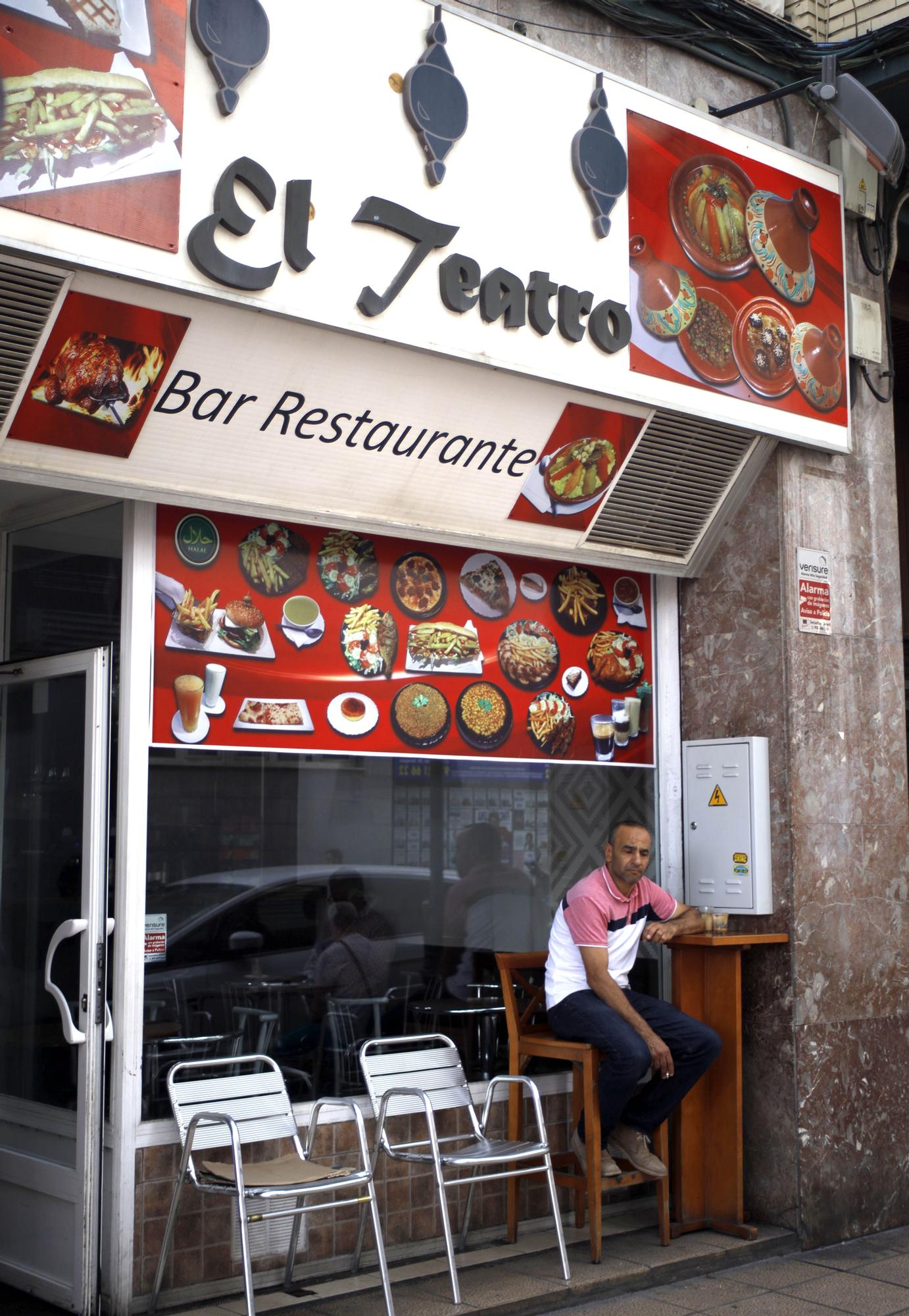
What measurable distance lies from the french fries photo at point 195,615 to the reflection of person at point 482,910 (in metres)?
1.38

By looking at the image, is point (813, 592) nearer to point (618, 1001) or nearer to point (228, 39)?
point (618, 1001)

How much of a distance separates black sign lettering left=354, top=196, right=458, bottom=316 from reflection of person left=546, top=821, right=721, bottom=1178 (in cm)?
219

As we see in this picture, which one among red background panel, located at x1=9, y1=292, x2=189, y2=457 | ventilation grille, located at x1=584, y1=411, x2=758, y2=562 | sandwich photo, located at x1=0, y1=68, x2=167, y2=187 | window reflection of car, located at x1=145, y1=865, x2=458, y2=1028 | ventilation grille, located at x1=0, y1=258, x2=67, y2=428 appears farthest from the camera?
ventilation grille, located at x1=584, y1=411, x2=758, y2=562

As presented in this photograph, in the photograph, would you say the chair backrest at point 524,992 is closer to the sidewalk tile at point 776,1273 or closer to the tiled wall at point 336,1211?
the tiled wall at point 336,1211

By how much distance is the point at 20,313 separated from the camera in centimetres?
390

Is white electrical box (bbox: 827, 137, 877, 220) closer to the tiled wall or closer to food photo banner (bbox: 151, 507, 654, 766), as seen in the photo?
food photo banner (bbox: 151, 507, 654, 766)

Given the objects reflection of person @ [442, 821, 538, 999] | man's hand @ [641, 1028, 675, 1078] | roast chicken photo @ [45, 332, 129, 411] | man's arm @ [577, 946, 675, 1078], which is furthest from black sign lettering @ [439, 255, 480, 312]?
man's hand @ [641, 1028, 675, 1078]

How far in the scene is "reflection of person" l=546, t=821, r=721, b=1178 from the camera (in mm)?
5020

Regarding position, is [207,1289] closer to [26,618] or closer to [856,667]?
[26,618]

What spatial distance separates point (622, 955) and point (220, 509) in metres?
2.31

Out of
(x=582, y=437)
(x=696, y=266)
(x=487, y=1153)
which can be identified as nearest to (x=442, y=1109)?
(x=487, y=1153)

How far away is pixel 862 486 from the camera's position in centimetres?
612

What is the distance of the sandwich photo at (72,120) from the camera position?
12.2 ft

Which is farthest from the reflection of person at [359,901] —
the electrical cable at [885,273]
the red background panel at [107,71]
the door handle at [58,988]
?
the electrical cable at [885,273]
